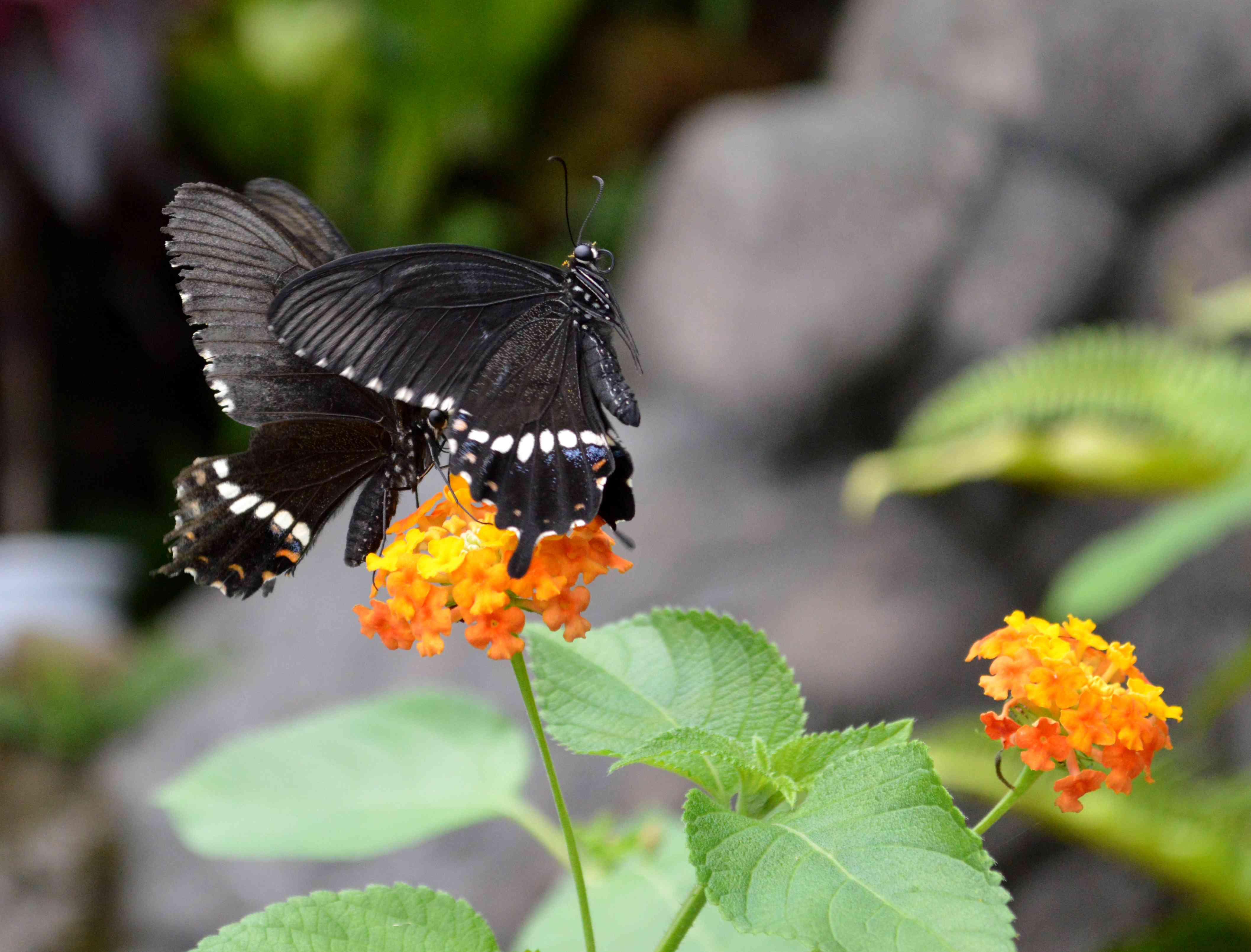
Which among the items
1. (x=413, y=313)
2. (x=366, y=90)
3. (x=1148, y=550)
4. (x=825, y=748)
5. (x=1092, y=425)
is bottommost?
(x=825, y=748)

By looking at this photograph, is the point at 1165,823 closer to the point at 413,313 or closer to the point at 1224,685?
the point at 1224,685

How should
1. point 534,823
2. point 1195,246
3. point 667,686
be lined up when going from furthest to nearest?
point 1195,246
point 534,823
point 667,686

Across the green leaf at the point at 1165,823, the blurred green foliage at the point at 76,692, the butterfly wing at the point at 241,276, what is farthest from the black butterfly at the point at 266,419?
the blurred green foliage at the point at 76,692

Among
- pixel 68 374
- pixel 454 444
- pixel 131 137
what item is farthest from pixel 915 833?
pixel 68 374

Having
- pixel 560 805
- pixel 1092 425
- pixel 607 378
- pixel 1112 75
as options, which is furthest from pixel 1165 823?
pixel 1112 75

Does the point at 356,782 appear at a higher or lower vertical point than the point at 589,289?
lower

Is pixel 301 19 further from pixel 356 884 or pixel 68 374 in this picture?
pixel 356 884
